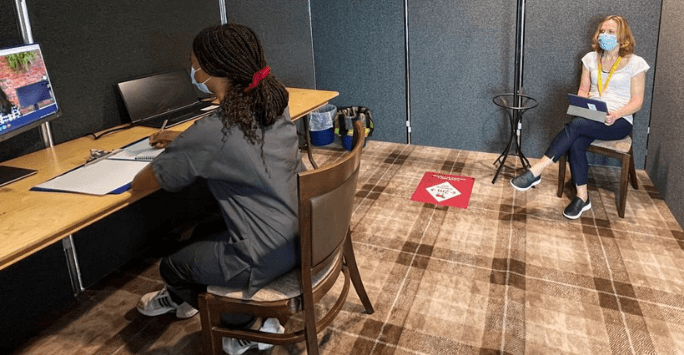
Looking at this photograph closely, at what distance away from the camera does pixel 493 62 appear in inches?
143

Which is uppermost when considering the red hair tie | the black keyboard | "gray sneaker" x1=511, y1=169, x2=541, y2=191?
the red hair tie

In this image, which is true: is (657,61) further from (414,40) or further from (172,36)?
(172,36)

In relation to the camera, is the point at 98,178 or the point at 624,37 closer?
the point at 98,178

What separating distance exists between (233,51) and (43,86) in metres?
0.92

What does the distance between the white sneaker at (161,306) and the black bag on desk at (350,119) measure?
218 cm

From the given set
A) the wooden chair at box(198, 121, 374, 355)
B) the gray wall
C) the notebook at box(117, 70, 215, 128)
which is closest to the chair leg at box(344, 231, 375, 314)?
the wooden chair at box(198, 121, 374, 355)

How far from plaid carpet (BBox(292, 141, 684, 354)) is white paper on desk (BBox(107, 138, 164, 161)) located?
2.89 ft

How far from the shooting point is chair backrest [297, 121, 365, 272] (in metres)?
1.34

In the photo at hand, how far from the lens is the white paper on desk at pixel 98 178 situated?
1.64 m

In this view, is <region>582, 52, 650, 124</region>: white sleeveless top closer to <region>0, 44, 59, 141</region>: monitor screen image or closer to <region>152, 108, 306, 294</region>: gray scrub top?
<region>152, 108, 306, 294</region>: gray scrub top

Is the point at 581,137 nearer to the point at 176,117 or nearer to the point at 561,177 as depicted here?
the point at 561,177

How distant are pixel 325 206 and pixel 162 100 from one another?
1.51 meters

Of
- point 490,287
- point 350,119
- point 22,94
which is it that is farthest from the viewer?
point 350,119

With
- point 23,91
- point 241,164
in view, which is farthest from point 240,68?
point 23,91
